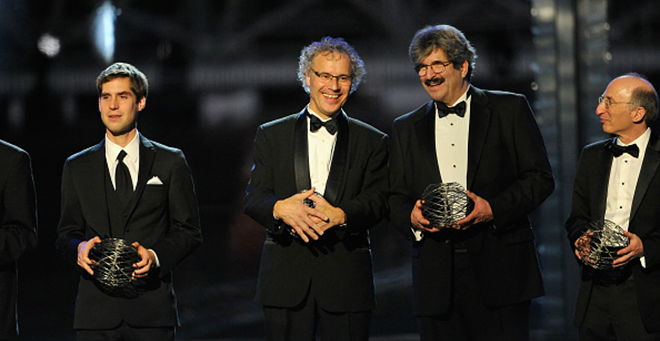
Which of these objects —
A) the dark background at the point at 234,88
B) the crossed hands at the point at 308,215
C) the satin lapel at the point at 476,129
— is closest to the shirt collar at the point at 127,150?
the crossed hands at the point at 308,215

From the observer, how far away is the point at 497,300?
3.53m

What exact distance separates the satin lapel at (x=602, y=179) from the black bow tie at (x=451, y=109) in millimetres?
702

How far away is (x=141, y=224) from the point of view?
3588 millimetres

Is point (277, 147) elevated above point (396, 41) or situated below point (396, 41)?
below

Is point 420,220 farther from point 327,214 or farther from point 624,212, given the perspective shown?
point 624,212

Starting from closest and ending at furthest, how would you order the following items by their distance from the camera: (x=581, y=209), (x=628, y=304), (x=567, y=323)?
(x=628, y=304)
(x=581, y=209)
(x=567, y=323)

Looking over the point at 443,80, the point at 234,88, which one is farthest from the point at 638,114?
the point at 234,88

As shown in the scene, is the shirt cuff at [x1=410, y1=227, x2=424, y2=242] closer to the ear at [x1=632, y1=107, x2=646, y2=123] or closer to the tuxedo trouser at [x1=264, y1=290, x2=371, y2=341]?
the tuxedo trouser at [x1=264, y1=290, x2=371, y2=341]

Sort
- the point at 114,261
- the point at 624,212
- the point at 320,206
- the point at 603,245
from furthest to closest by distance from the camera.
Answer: the point at 624,212 → the point at 320,206 → the point at 603,245 → the point at 114,261

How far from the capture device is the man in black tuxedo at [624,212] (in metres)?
3.48

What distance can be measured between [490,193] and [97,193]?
73.0 inches

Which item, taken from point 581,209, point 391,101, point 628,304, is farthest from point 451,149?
point 391,101

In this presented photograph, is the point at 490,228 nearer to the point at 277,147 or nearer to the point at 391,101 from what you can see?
the point at 277,147

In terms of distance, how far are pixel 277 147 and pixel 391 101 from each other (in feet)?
8.84
